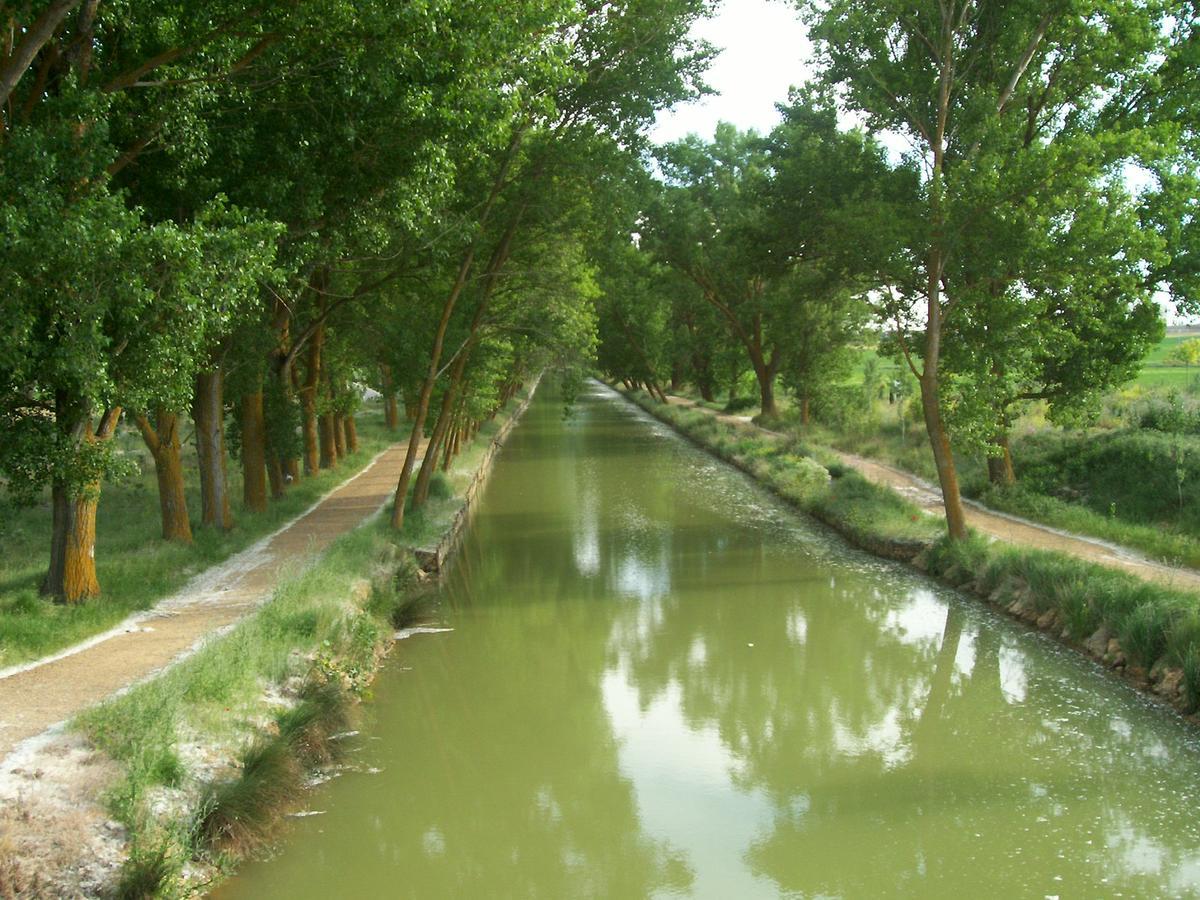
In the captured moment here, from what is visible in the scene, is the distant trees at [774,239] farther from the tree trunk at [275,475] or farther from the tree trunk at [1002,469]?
the tree trunk at [275,475]

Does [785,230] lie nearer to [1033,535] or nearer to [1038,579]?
[1033,535]

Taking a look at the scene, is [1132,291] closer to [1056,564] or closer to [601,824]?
[1056,564]

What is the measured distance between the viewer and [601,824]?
29.4ft

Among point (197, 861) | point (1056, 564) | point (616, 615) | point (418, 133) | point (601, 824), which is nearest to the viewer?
point (197, 861)

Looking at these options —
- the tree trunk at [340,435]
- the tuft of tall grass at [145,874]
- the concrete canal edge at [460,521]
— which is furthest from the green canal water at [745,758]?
A: the tree trunk at [340,435]

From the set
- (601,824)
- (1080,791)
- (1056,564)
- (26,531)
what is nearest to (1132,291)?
Answer: (1056,564)

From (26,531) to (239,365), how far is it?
17.1 ft

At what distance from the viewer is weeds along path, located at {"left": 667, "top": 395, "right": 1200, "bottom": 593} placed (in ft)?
48.2

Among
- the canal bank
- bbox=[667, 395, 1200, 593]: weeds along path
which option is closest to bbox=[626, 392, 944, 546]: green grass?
bbox=[667, 395, 1200, 593]: weeds along path

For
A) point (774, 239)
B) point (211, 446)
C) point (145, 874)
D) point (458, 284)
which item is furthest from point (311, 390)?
point (145, 874)

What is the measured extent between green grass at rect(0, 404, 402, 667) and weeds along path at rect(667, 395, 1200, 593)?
1198 cm

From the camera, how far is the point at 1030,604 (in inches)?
582

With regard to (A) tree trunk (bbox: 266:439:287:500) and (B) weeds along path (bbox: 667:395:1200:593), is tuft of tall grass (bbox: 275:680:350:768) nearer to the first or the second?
(B) weeds along path (bbox: 667:395:1200:593)

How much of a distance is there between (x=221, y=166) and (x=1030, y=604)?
452 inches
